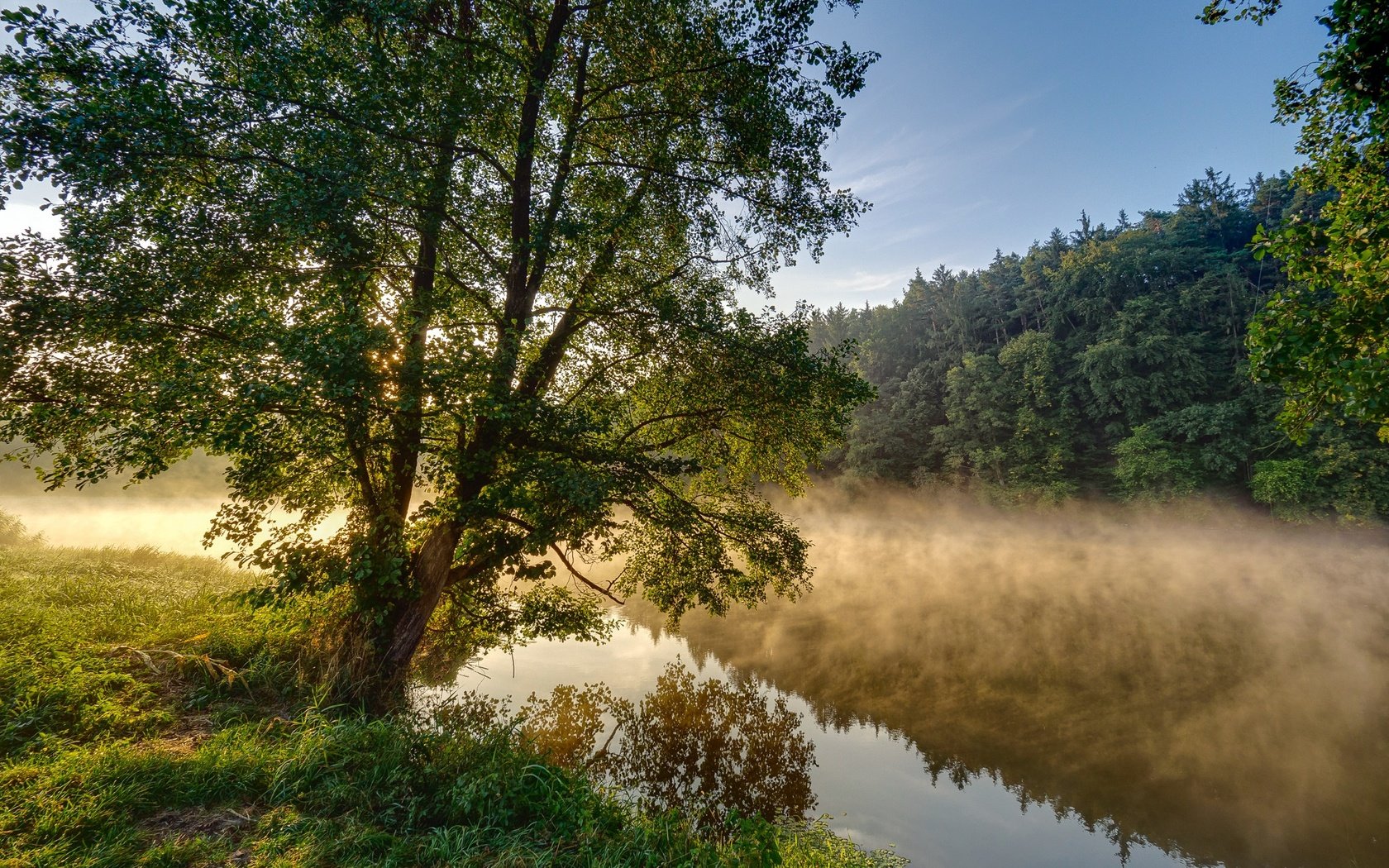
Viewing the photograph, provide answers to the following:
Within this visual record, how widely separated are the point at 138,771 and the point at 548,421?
460 cm

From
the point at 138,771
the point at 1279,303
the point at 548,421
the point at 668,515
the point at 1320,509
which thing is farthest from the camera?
the point at 1320,509

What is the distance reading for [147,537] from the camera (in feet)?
74.4

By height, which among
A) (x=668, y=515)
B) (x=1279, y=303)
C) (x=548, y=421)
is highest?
(x=1279, y=303)

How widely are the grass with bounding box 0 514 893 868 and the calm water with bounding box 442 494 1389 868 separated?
185 centimetres

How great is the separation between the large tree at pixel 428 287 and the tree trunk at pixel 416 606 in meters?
0.04

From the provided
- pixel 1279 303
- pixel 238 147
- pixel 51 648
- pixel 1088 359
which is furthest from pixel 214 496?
pixel 1088 359

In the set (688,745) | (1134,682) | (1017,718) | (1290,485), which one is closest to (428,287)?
(688,745)

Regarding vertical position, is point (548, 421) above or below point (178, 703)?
above

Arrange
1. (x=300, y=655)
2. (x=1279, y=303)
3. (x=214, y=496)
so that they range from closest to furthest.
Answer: (x=1279, y=303), (x=300, y=655), (x=214, y=496)

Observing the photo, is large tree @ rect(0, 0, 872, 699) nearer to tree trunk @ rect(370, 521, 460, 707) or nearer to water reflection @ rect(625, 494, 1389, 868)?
tree trunk @ rect(370, 521, 460, 707)

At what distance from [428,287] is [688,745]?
27.7 ft

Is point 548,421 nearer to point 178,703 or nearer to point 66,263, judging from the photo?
point 66,263

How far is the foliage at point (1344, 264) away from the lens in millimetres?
4504

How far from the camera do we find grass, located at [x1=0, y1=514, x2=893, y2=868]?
3578 millimetres
